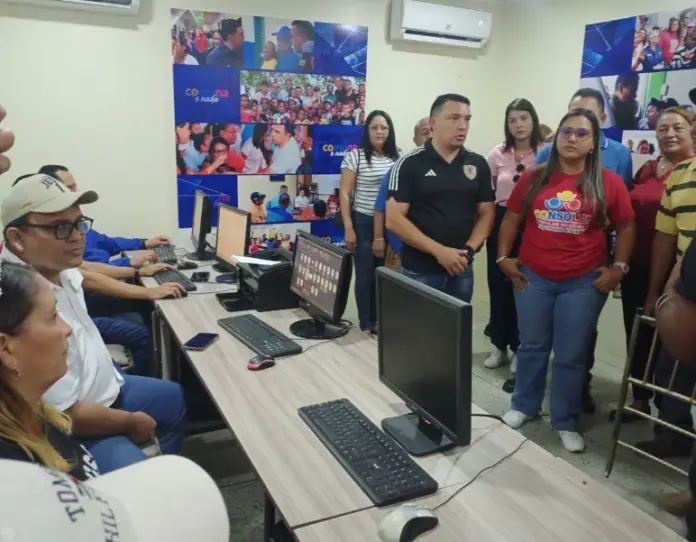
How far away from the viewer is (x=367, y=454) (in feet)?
4.59

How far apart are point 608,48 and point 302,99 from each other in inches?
83.3

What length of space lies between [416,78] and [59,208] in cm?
330

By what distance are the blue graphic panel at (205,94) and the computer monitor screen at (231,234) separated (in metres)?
0.95

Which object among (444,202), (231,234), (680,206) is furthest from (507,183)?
(231,234)

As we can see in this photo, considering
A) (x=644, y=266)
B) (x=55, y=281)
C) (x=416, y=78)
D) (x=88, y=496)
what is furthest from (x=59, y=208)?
→ (x=416, y=78)

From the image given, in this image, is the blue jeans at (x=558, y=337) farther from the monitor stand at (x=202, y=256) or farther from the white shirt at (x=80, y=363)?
the monitor stand at (x=202, y=256)

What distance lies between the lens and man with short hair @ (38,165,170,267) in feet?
10.4

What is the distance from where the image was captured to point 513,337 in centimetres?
371

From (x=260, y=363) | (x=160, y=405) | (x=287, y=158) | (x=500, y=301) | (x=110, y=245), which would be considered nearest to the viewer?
(x=260, y=363)

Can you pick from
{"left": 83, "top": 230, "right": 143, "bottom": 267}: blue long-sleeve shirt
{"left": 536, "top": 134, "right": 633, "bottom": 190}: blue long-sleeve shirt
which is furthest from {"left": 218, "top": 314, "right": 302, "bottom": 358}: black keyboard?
{"left": 536, "top": 134, "right": 633, "bottom": 190}: blue long-sleeve shirt

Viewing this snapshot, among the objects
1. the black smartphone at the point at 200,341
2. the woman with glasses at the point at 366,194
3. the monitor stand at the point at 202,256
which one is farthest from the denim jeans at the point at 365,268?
the black smartphone at the point at 200,341

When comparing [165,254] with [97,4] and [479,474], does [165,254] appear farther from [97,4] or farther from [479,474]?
[479,474]

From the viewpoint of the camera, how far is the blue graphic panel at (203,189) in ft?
13.3

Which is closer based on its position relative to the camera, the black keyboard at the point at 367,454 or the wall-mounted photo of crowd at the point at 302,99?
the black keyboard at the point at 367,454
